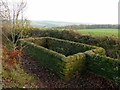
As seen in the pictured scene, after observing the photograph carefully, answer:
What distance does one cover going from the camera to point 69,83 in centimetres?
1109

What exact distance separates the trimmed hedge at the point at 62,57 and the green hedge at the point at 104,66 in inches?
15.3

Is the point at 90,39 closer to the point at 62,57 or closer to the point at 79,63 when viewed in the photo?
the point at 79,63

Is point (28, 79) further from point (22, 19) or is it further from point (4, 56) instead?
point (22, 19)

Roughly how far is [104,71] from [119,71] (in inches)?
39.4

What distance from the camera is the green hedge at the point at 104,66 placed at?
10.2 metres

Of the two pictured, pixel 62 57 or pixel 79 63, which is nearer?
pixel 62 57

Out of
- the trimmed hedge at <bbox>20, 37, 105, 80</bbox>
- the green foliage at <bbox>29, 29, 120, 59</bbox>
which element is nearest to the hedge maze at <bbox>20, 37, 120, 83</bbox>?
the trimmed hedge at <bbox>20, 37, 105, 80</bbox>

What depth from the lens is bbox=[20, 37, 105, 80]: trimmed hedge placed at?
36.6 ft

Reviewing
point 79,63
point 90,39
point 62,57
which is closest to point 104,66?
point 79,63

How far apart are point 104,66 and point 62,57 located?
2244 mm

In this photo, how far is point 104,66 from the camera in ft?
35.6

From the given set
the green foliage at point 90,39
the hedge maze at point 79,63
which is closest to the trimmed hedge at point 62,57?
the hedge maze at point 79,63

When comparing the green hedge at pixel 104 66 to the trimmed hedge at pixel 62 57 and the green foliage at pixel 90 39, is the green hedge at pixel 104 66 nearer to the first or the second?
the trimmed hedge at pixel 62 57

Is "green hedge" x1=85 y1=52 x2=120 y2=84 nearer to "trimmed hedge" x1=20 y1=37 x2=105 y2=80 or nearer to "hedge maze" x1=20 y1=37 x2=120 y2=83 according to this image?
"hedge maze" x1=20 y1=37 x2=120 y2=83
